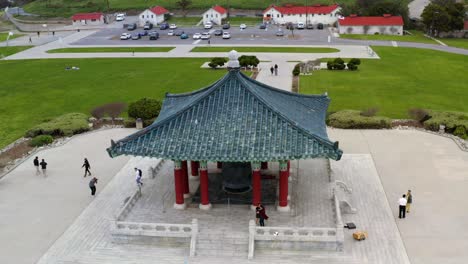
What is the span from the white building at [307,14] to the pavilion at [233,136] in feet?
285

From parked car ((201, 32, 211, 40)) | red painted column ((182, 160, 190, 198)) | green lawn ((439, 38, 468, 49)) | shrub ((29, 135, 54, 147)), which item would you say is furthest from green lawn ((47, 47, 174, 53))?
red painted column ((182, 160, 190, 198))

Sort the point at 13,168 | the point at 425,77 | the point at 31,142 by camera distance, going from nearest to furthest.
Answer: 1. the point at 13,168
2. the point at 31,142
3. the point at 425,77

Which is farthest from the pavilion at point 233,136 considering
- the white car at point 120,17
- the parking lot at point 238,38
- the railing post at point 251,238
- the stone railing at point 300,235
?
the white car at point 120,17

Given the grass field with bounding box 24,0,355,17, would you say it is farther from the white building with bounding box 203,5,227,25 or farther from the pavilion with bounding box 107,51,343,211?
the pavilion with bounding box 107,51,343,211

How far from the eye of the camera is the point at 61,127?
40.7 m

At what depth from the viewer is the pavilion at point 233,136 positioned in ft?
72.2

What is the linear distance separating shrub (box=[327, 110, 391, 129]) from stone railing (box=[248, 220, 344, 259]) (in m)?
19.2

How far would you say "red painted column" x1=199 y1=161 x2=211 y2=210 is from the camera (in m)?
24.0

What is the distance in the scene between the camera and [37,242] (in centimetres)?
2409

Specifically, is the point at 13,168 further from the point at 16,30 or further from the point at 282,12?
the point at 16,30

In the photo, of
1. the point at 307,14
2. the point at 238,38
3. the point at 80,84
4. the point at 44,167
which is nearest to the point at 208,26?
the point at 238,38

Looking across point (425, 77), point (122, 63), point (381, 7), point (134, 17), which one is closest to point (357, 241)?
point (425, 77)

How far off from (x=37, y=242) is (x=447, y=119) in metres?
31.2

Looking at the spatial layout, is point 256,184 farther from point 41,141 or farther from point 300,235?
point 41,141
